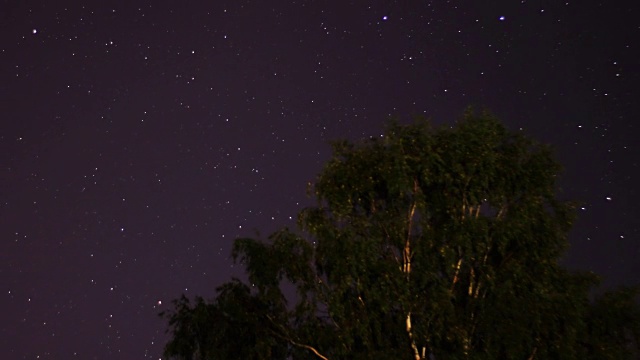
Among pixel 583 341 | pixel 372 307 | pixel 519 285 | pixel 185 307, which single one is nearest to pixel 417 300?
pixel 372 307

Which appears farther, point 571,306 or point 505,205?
point 505,205

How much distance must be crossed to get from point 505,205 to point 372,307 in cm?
457

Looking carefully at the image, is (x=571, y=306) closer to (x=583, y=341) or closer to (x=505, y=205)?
(x=583, y=341)

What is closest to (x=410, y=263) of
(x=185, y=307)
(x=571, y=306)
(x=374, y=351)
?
(x=374, y=351)

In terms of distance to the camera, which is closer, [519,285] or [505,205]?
[519,285]

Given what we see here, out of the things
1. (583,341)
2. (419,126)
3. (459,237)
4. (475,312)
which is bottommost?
(583,341)

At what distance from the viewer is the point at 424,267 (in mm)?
21953

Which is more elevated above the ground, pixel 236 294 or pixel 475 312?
pixel 236 294

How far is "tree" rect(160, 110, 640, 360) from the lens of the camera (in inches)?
818

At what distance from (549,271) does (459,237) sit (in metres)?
2.48

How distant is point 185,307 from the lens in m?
22.9

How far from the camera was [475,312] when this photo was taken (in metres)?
21.5

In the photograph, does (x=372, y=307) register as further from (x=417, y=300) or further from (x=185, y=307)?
(x=185, y=307)

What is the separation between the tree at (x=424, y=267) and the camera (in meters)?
20.8
